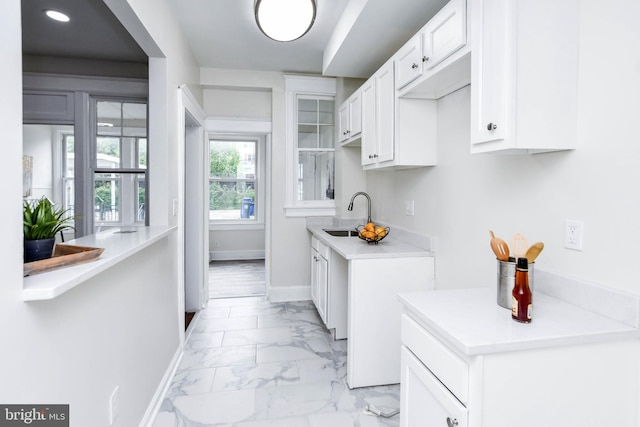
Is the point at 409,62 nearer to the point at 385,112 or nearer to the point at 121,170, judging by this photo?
the point at 385,112

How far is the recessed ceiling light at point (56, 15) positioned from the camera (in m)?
2.40

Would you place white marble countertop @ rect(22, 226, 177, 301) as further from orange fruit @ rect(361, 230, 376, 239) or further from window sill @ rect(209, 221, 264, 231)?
window sill @ rect(209, 221, 264, 231)

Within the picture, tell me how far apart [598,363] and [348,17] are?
8.03ft

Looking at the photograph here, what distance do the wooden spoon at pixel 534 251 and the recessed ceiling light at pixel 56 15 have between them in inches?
126

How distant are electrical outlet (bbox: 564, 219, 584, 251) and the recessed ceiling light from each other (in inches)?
130

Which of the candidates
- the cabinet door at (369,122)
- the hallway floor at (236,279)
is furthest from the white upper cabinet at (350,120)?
the hallway floor at (236,279)

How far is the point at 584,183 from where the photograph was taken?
130 centimetres

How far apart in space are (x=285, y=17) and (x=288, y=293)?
2.84 m

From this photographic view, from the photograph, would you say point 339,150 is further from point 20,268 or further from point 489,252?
point 20,268

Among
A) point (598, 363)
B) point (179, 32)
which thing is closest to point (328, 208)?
point (179, 32)

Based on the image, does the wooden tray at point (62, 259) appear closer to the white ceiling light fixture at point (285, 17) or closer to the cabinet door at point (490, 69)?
the cabinet door at point (490, 69)

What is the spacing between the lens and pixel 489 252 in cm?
183

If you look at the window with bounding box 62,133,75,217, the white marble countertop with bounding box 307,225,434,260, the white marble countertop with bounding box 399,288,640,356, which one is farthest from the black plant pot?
the window with bounding box 62,133,75,217

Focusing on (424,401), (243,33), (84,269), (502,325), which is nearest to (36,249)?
(84,269)
